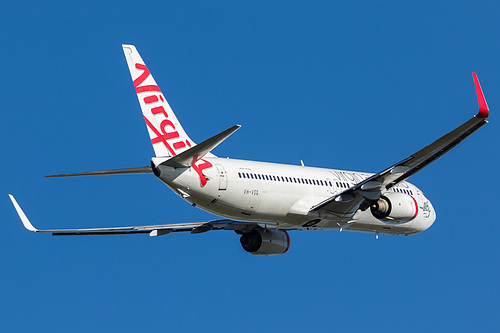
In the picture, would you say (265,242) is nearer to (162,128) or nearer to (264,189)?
(264,189)

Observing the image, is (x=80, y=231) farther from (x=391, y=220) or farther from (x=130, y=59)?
(x=391, y=220)

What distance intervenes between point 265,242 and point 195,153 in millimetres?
10342

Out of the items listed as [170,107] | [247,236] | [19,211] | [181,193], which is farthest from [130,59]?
[247,236]

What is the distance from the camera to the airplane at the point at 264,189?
98.5 feet

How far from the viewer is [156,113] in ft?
103

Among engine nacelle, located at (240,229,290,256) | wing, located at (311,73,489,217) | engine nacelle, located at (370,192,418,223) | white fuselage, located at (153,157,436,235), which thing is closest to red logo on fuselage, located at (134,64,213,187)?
white fuselage, located at (153,157,436,235)

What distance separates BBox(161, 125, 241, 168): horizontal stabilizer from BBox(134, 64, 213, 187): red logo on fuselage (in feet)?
3.19

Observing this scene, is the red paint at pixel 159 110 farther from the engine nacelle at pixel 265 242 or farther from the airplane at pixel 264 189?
the engine nacelle at pixel 265 242

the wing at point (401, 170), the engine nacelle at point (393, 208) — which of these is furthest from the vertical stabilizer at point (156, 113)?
the engine nacelle at point (393, 208)

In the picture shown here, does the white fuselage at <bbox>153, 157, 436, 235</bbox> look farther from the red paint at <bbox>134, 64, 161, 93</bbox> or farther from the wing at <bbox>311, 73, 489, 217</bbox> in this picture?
the red paint at <bbox>134, 64, 161, 93</bbox>

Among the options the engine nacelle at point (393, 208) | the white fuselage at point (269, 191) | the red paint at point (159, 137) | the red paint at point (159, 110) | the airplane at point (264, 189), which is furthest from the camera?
the engine nacelle at point (393, 208)

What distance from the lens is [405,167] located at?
103ft

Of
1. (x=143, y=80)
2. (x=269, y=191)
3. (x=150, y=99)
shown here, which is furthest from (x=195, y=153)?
(x=269, y=191)

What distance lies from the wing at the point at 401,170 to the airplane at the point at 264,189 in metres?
0.04
